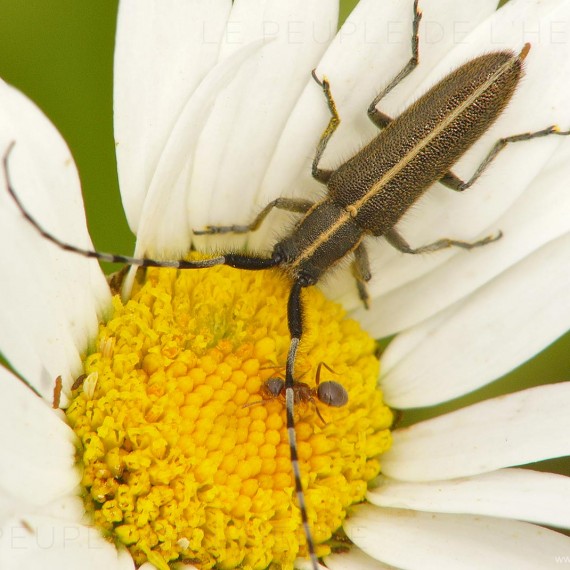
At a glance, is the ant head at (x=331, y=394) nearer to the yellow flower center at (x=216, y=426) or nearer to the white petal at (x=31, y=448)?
the yellow flower center at (x=216, y=426)

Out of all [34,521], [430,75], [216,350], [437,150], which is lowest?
[34,521]

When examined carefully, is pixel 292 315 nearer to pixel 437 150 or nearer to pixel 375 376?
pixel 375 376

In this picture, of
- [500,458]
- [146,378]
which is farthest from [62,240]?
[500,458]

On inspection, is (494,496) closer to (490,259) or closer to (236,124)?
(490,259)

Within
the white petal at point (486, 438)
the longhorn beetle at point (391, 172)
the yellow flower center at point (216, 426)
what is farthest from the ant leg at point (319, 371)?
the white petal at point (486, 438)

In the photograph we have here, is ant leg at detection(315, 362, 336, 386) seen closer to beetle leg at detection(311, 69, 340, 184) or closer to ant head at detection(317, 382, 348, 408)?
ant head at detection(317, 382, 348, 408)

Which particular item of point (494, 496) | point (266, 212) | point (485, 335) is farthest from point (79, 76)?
point (494, 496)

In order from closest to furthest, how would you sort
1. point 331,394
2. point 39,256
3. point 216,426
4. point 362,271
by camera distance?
point 39,256, point 216,426, point 331,394, point 362,271
